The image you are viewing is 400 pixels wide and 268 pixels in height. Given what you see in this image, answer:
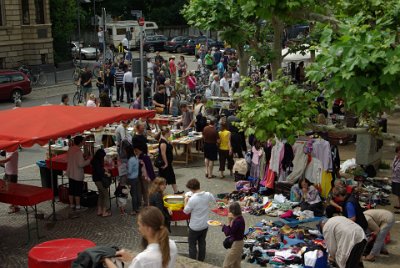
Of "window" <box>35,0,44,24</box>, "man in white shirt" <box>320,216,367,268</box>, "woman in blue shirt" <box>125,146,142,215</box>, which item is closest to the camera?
"man in white shirt" <box>320,216,367,268</box>

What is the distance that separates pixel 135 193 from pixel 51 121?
251cm

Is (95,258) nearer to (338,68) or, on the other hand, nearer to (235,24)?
(338,68)

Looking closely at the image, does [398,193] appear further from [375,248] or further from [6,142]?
[6,142]

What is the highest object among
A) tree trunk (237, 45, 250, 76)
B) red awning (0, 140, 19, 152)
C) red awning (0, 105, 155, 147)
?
tree trunk (237, 45, 250, 76)

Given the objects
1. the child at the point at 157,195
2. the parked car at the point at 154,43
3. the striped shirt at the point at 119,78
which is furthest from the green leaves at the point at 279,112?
the parked car at the point at 154,43

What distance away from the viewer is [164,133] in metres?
14.6

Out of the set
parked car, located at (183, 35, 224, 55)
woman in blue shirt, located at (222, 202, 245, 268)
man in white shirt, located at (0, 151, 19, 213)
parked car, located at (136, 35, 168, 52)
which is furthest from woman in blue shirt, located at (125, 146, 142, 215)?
parked car, located at (136, 35, 168, 52)

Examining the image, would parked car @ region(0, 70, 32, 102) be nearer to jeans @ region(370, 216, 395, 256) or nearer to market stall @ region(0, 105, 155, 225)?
market stall @ region(0, 105, 155, 225)

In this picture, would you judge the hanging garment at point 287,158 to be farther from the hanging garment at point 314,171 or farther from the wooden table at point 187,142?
the wooden table at point 187,142

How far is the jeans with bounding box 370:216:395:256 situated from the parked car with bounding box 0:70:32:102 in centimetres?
2311

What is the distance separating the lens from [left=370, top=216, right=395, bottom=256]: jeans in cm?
1099

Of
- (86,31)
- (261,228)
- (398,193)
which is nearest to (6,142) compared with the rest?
(261,228)

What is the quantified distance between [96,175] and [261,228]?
3.79 meters

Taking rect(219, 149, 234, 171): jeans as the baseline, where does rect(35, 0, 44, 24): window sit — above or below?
above
